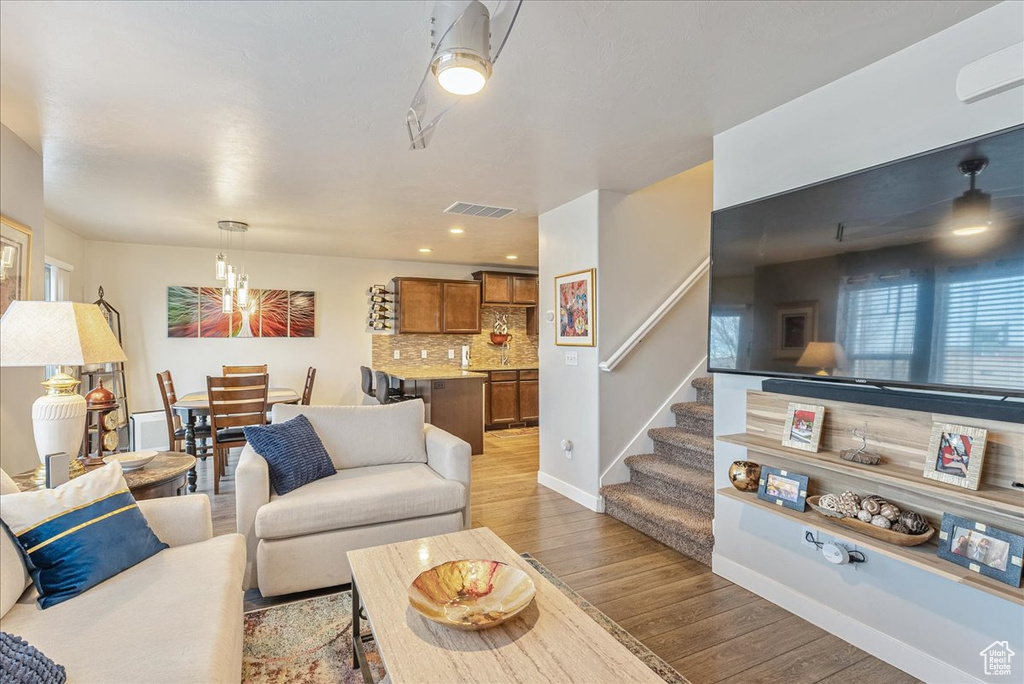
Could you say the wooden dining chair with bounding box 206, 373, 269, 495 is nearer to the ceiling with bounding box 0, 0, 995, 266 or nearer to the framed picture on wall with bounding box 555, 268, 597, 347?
the ceiling with bounding box 0, 0, 995, 266

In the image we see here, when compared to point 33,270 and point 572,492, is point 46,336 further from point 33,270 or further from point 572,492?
point 572,492

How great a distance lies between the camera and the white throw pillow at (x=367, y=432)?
3070mm

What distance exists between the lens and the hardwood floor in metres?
1.93

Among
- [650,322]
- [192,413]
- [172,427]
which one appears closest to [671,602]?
[650,322]

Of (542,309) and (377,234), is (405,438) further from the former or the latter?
(377,234)

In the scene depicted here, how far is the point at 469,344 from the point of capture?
736cm

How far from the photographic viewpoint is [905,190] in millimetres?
1830

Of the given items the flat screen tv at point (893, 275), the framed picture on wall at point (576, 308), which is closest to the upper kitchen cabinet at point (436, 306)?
the framed picture on wall at point (576, 308)

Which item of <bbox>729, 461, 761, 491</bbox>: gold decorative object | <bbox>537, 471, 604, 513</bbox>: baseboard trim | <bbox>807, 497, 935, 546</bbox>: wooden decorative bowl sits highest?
<bbox>729, 461, 761, 491</bbox>: gold decorative object

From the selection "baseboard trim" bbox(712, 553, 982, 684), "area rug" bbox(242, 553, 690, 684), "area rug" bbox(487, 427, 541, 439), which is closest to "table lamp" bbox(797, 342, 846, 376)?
"baseboard trim" bbox(712, 553, 982, 684)

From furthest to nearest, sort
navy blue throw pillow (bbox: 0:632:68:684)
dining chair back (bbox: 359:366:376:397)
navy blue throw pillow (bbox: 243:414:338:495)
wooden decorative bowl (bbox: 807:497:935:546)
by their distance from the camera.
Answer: dining chair back (bbox: 359:366:376:397)
navy blue throw pillow (bbox: 243:414:338:495)
wooden decorative bowl (bbox: 807:497:935:546)
navy blue throw pillow (bbox: 0:632:68:684)

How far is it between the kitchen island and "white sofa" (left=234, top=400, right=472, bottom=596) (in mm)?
2123

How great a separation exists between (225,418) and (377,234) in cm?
232

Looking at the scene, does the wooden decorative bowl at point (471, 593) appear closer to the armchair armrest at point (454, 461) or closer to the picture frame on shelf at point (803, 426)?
the armchair armrest at point (454, 461)
